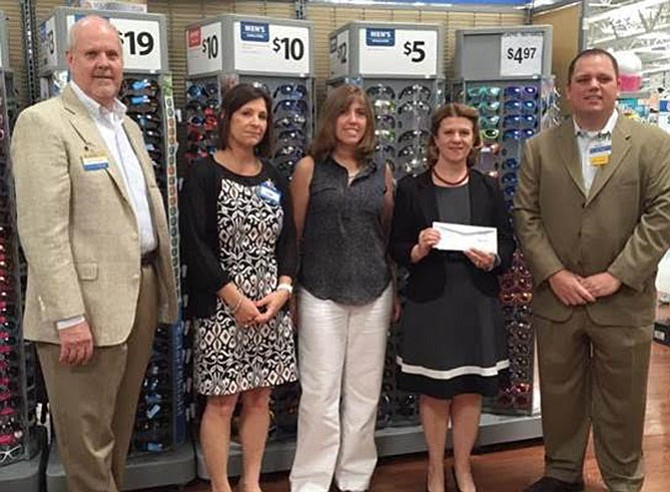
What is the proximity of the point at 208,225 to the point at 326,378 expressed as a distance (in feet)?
2.63

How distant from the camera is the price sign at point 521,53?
11.3 ft

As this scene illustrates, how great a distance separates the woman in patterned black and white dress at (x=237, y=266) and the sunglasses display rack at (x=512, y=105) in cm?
127

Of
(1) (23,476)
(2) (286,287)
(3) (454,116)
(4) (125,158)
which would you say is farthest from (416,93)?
(1) (23,476)

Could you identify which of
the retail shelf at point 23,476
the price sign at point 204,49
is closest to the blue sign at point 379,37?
the price sign at point 204,49

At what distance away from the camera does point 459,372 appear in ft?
9.27

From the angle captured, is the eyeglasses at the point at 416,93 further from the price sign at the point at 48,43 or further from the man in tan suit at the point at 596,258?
the price sign at the point at 48,43

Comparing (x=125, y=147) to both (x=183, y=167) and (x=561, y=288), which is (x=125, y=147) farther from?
(x=561, y=288)

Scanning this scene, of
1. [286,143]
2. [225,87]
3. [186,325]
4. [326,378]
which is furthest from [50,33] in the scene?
[326,378]

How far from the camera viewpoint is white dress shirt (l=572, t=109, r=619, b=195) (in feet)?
9.20

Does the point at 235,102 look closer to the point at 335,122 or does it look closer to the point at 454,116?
the point at 335,122

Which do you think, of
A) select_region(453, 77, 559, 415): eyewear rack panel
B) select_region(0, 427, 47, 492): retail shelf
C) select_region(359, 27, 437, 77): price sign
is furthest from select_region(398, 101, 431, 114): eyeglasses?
select_region(0, 427, 47, 492): retail shelf

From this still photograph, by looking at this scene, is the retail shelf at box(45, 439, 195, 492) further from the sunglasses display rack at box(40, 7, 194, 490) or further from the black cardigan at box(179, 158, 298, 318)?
the black cardigan at box(179, 158, 298, 318)

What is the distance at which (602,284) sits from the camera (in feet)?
9.04

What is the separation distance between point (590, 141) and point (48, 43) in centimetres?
225
